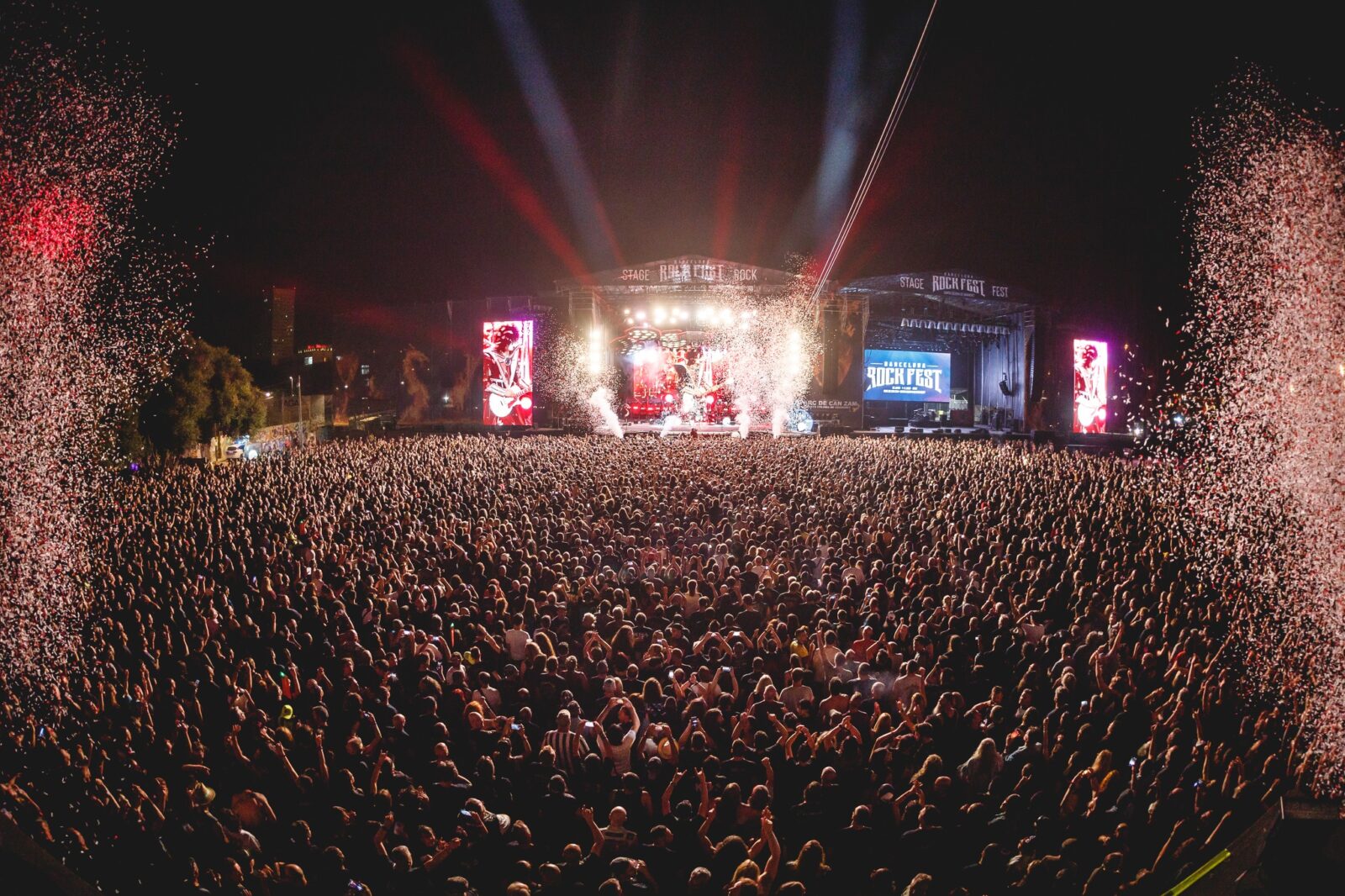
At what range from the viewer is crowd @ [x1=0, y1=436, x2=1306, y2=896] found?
403 centimetres

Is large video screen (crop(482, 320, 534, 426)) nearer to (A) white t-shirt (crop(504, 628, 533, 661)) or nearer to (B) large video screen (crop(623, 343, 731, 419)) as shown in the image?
(B) large video screen (crop(623, 343, 731, 419))

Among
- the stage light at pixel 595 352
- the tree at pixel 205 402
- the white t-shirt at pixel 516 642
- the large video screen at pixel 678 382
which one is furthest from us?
the large video screen at pixel 678 382

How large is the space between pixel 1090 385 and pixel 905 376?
8.24 m

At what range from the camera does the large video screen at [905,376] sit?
36562mm

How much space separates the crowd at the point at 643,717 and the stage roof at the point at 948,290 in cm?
2668

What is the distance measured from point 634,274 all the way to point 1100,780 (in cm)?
2879

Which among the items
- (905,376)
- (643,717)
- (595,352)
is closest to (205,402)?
(595,352)

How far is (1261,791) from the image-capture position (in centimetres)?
468

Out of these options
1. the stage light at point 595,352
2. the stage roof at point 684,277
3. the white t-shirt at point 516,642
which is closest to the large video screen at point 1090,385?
the stage roof at point 684,277

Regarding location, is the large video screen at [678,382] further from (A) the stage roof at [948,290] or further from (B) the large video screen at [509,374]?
(A) the stage roof at [948,290]

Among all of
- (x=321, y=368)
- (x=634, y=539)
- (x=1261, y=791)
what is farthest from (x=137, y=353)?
(x=321, y=368)

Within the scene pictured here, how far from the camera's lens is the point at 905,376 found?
1454 inches

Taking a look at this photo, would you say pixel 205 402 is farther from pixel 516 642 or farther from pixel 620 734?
pixel 620 734

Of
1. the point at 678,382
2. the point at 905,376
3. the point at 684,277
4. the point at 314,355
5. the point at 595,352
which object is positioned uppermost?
the point at 684,277
